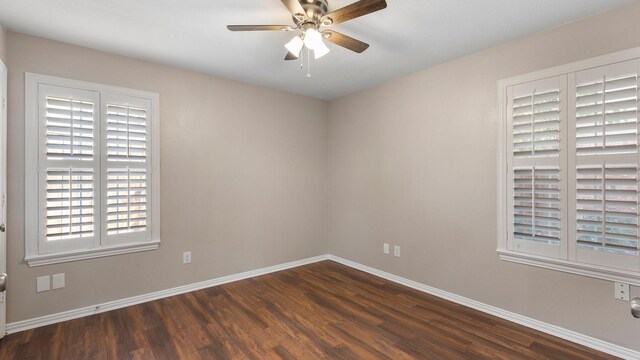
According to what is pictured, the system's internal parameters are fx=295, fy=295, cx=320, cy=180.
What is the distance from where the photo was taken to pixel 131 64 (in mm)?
3025

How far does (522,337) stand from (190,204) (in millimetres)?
3440

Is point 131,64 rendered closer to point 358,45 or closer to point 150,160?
point 150,160

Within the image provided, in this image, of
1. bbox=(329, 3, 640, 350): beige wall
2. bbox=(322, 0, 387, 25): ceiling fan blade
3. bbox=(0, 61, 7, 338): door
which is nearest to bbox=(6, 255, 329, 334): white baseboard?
bbox=(0, 61, 7, 338): door

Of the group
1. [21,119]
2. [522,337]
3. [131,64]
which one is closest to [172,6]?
[131,64]

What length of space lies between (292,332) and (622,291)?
2.49 meters

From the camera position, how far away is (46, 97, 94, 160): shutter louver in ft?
8.57

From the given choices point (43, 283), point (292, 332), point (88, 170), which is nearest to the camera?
point (292, 332)

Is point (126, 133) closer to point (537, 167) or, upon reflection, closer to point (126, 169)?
point (126, 169)

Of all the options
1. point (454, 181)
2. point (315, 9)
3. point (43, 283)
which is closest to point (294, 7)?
point (315, 9)

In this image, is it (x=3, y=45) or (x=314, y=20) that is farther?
(x=3, y=45)

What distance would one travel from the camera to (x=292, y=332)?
250cm

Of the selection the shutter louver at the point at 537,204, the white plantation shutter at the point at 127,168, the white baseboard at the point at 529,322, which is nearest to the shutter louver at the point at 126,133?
the white plantation shutter at the point at 127,168

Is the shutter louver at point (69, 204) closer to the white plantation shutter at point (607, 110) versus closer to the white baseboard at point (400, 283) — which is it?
the white baseboard at point (400, 283)

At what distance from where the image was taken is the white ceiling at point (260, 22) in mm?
2119
